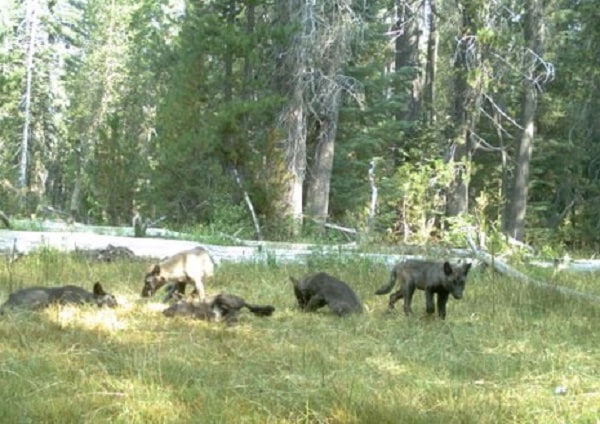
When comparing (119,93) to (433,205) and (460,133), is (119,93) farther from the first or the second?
(433,205)

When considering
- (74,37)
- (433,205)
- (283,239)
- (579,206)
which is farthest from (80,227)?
(74,37)

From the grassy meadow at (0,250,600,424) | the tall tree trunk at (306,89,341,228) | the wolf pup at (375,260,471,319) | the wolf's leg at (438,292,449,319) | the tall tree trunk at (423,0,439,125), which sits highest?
the tall tree trunk at (423,0,439,125)

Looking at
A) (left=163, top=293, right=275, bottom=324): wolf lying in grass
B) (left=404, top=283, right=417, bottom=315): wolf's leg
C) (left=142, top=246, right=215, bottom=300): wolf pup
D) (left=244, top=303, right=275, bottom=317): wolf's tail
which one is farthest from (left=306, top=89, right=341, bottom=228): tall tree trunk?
(left=163, top=293, right=275, bottom=324): wolf lying in grass

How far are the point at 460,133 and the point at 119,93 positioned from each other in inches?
993

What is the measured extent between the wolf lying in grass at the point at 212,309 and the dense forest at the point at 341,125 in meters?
4.03

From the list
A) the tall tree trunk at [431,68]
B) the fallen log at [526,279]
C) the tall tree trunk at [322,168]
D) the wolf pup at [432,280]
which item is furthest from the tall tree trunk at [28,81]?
the wolf pup at [432,280]

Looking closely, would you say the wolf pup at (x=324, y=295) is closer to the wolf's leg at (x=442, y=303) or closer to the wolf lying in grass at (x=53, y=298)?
Result: the wolf's leg at (x=442, y=303)

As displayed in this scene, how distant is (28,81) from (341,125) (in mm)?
19155

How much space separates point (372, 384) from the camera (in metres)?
4.86

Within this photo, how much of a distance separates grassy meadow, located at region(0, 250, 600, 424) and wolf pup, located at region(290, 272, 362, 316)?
16 cm

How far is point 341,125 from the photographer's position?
2623cm

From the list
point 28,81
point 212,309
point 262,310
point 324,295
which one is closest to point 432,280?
point 324,295

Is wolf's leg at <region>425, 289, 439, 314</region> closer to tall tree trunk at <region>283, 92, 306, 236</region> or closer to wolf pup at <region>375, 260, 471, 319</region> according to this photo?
wolf pup at <region>375, 260, 471, 319</region>

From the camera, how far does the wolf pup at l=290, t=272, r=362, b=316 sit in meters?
7.73
